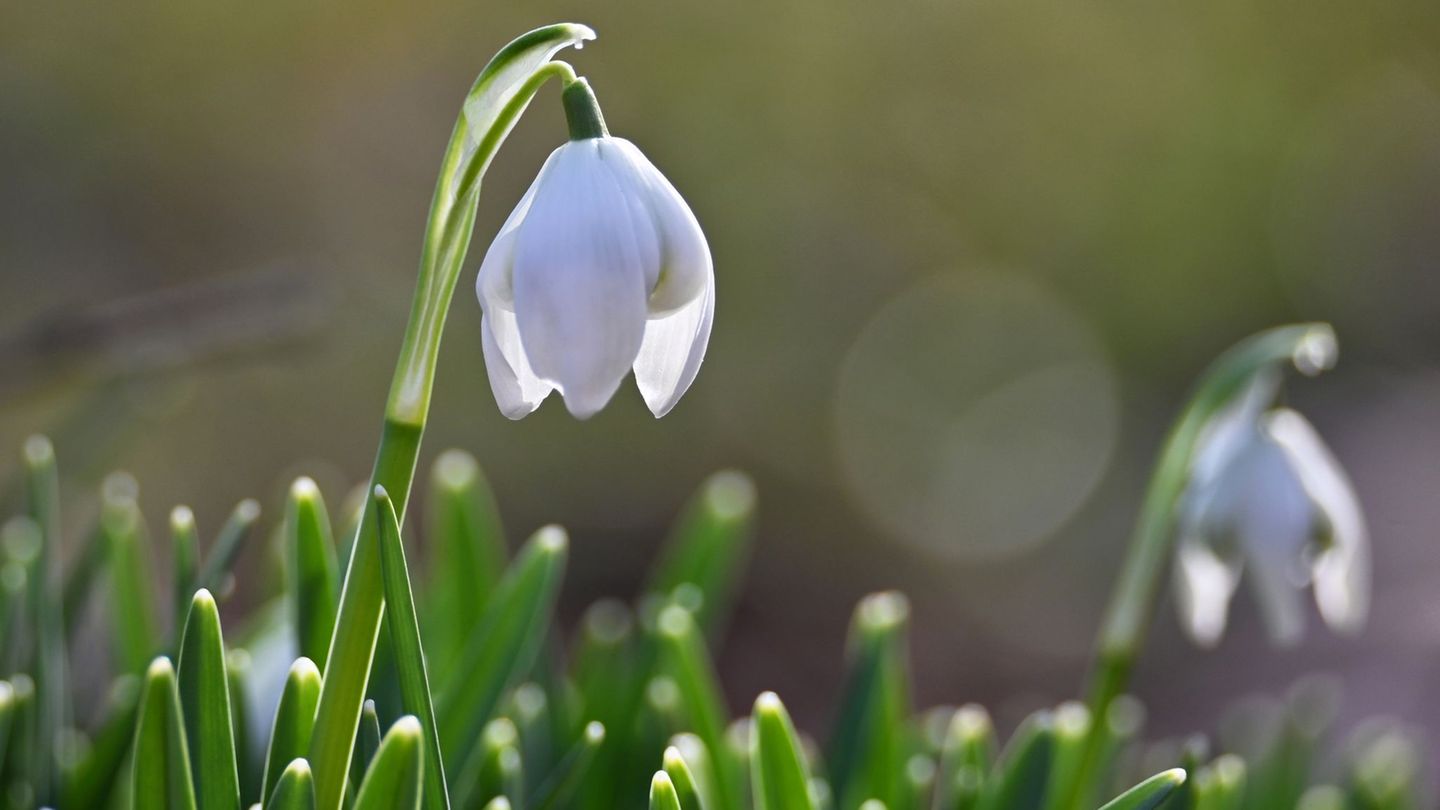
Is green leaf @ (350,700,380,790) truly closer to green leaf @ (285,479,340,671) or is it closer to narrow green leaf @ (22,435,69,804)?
green leaf @ (285,479,340,671)

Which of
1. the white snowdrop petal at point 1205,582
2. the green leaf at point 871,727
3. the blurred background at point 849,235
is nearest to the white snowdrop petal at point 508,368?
the green leaf at point 871,727

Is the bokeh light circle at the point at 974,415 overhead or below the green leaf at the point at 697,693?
below

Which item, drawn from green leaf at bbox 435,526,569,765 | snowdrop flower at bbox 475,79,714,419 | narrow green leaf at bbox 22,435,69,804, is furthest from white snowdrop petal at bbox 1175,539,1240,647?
narrow green leaf at bbox 22,435,69,804

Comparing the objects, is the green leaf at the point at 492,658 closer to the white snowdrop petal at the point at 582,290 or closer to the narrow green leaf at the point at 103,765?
the narrow green leaf at the point at 103,765

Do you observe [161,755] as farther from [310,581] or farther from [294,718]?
[310,581]

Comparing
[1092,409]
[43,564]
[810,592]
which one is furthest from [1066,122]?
[43,564]

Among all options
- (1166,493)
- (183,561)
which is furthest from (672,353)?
(1166,493)

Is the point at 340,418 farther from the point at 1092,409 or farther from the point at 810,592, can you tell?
the point at 1092,409
